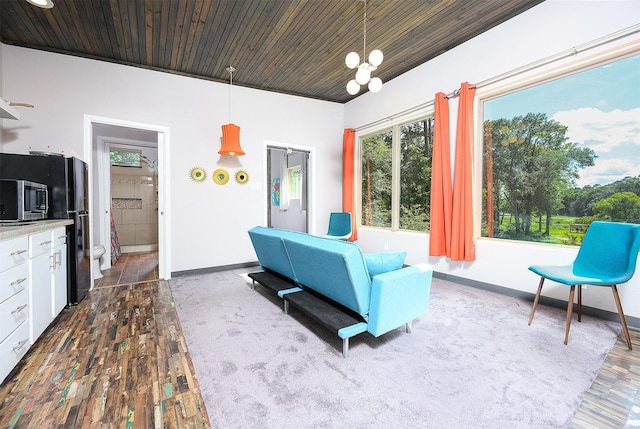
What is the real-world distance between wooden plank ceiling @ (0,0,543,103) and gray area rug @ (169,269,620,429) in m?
3.07

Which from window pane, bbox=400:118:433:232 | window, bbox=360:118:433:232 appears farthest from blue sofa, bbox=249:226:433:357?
window, bbox=360:118:433:232

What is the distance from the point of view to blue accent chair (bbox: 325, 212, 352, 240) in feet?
16.4

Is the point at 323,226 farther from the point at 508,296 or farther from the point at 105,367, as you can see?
the point at 105,367

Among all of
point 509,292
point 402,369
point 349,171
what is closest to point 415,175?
point 349,171

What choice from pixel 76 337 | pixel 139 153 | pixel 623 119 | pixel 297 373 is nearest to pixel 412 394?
pixel 297 373

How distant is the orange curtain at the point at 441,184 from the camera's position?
3611 millimetres

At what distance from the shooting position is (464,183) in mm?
3406

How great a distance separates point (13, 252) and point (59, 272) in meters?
1.02

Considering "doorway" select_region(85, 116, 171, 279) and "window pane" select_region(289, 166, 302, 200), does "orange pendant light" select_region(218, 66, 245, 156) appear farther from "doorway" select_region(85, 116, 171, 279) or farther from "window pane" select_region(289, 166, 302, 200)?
"window pane" select_region(289, 166, 302, 200)

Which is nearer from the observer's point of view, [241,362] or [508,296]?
[241,362]

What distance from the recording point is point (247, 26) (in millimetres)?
3029

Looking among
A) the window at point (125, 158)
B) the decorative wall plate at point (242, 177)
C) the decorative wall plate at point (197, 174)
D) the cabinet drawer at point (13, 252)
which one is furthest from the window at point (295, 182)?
the cabinet drawer at point (13, 252)

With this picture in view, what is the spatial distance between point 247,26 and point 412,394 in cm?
370

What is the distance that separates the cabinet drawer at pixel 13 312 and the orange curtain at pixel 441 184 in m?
4.06
